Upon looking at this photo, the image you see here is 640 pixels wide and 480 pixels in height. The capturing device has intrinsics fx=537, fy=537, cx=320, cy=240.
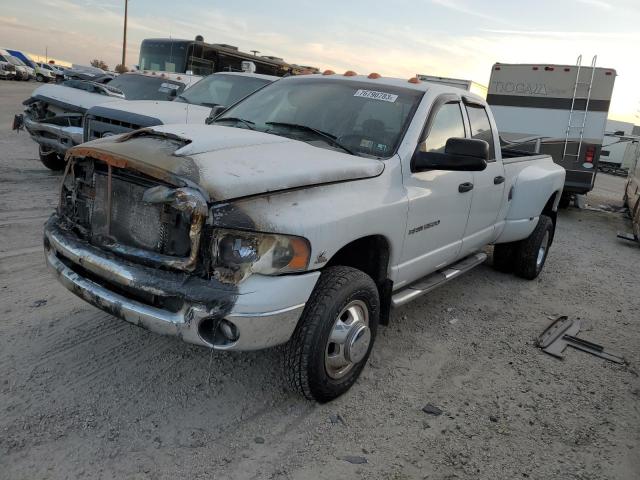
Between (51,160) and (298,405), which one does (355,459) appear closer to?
(298,405)

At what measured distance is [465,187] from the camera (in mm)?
4203

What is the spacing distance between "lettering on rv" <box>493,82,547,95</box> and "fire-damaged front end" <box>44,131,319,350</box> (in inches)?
400

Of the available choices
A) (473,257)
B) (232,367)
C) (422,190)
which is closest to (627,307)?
(473,257)

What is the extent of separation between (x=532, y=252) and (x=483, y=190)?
5.77 ft

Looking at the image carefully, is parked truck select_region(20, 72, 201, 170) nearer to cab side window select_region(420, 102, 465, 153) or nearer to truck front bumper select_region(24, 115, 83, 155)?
truck front bumper select_region(24, 115, 83, 155)

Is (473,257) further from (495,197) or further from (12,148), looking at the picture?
(12,148)

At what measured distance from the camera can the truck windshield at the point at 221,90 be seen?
26.9ft

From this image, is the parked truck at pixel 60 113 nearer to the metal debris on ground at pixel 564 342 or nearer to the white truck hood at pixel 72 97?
the white truck hood at pixel 72 97

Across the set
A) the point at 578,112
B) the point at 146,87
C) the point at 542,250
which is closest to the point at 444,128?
the point at 542,250

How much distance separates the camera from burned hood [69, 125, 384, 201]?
8.52 feet

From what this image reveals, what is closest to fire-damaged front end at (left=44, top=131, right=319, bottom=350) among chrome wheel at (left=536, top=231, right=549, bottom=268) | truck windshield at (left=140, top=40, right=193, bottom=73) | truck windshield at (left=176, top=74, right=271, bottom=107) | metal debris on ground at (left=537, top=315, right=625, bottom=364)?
metal debris on ground at (left=537, top=315, right=625, bottom=364)

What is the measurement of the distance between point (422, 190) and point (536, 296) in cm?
275

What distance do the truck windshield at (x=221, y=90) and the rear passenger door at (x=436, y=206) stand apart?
476 cm

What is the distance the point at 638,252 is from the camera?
861 cm
